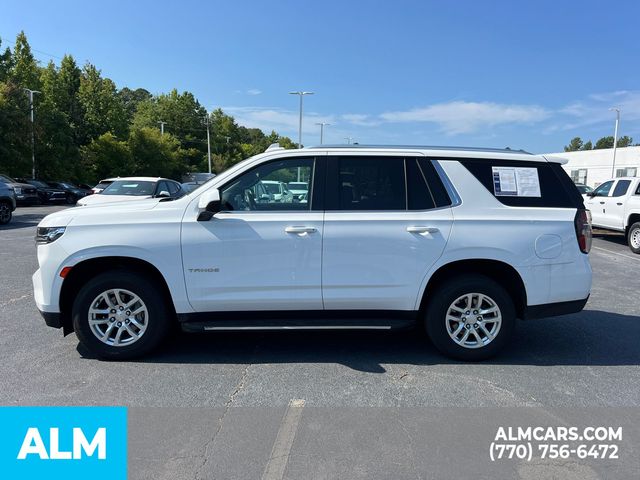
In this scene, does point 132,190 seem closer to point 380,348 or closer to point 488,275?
point 380,348

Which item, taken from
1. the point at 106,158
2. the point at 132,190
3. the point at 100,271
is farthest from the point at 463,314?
the point at 106,158

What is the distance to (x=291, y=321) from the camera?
435 centimetres

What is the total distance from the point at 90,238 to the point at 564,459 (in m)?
4.06

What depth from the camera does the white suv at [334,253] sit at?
4.24 metres

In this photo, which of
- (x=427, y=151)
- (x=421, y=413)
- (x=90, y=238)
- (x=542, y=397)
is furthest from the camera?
(x=427, y=151)

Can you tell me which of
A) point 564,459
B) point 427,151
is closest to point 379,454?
point 564,459

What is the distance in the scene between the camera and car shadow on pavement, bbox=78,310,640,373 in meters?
4.51

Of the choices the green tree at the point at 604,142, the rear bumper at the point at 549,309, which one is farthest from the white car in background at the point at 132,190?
the green tree at the point at 604,142

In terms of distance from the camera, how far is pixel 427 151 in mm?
4578

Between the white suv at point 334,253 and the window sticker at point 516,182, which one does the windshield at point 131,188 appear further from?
the window sticker at point 516,182

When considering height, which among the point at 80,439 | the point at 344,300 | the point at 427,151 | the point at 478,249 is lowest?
the point at 80,439

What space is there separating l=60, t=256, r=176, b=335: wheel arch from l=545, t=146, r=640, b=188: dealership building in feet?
154

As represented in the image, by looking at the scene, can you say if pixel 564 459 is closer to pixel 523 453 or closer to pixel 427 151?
pixel 523 453

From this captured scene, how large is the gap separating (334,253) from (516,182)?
1.90 m
